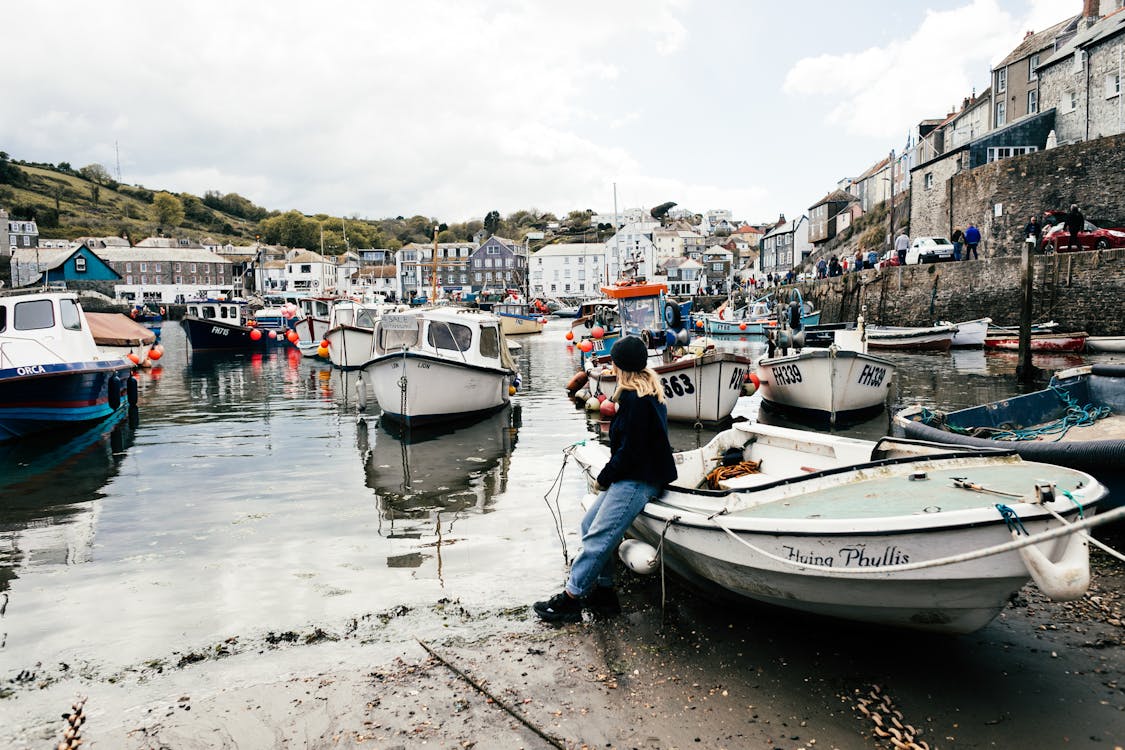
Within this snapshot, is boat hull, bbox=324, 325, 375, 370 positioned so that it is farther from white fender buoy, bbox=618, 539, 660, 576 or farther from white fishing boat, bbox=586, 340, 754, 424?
white fender buoy, bbox=618, 539, 660, 576

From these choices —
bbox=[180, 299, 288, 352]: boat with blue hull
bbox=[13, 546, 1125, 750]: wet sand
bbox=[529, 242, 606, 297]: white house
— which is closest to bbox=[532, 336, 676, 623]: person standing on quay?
bbox=[13, 546, 1125, 750]: wet sand

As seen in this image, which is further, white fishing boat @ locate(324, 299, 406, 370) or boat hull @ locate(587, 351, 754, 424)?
white fishing boat @ locate(324, 299, 406, 370)

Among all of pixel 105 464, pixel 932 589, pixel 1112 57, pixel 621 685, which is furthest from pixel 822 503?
pixel 1112 57

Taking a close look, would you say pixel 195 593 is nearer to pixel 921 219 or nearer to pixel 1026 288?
pixel 1026 288

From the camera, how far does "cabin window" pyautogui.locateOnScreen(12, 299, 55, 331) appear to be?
14.4m

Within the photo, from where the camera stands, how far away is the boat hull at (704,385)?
1461 centimetres

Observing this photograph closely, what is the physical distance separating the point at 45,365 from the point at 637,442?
539 inches

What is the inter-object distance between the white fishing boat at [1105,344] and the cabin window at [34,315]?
28320 mm

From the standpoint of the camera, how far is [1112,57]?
111ft

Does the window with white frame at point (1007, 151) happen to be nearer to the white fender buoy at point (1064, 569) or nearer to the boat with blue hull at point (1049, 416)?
the boat with blue hull at point (1049, 416)

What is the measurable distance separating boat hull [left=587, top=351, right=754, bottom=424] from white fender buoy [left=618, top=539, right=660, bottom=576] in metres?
8.71

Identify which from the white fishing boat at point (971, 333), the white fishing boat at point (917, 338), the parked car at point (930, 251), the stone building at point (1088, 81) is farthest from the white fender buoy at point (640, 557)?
the stone building at point (1088, 81)

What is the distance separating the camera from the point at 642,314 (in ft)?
59.9

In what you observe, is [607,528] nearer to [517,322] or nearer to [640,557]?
[640,557]
